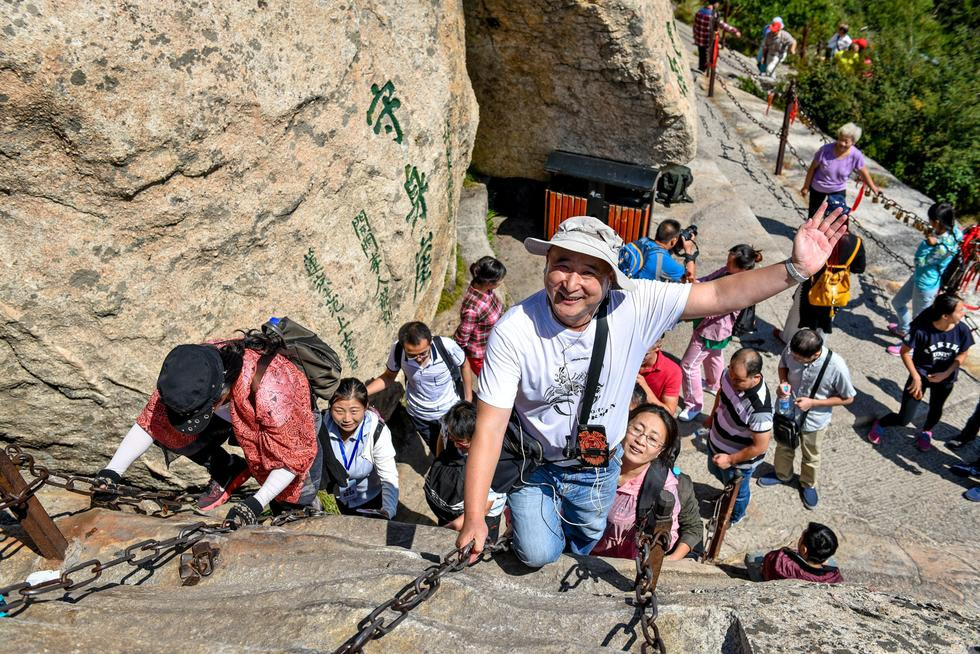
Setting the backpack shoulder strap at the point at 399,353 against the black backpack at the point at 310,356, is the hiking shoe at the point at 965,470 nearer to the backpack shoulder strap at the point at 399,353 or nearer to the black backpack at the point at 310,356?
the backpack shoulder strap at the point at 399,353

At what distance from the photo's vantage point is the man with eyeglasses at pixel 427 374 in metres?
4.93

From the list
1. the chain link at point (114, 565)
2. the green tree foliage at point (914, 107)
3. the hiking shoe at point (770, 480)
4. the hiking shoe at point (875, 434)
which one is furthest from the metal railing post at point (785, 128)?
the chain link at point (114, 565)

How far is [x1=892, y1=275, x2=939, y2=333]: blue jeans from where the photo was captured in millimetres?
7117

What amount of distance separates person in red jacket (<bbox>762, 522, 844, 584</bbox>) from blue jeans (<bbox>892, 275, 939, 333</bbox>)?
427 cm

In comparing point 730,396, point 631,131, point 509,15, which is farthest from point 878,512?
point 509,15

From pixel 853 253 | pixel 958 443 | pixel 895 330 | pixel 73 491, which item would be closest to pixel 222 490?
pixel 73 491

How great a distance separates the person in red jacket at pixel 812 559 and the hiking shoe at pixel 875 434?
8.76 ft

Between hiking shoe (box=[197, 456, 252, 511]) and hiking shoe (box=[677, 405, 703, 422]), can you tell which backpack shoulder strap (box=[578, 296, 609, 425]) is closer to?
hiking shoe (box=[197, 456, 252, 511])

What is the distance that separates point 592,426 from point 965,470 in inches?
174

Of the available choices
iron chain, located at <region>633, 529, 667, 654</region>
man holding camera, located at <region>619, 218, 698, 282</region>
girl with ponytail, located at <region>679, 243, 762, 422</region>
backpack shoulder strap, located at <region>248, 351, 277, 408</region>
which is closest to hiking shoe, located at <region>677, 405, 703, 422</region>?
girl with ponytail, located at <region>679, 243, 762, 422</region>

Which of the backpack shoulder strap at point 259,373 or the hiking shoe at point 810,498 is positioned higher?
the backpack shoulder strap at point 259,373

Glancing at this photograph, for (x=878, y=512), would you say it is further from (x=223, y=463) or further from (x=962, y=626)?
(x=223, y=463)

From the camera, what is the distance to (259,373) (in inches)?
136

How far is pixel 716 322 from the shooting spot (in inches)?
232
